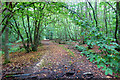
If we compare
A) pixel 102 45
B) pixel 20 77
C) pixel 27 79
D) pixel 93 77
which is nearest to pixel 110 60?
pixel 102 45

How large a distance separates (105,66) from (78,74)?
279 centimetres

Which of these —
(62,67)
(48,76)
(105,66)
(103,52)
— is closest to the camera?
(105,66)

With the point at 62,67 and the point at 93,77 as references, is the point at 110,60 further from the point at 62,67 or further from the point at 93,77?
the point at 62,67

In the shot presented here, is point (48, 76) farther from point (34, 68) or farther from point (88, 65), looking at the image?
point (88, 65)

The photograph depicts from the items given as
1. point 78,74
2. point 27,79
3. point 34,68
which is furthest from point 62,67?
point 27,79

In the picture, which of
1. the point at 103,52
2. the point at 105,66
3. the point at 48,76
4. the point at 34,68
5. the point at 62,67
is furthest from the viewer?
the point at 62,67

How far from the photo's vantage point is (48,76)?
3.47 meters

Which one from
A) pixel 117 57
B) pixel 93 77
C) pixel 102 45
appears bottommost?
pixel 93 77

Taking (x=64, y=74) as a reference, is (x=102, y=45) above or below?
above

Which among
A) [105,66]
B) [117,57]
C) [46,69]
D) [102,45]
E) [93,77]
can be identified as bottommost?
[93,77]

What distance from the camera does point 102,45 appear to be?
124cm

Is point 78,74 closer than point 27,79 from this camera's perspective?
No

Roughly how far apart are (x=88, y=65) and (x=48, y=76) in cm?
231

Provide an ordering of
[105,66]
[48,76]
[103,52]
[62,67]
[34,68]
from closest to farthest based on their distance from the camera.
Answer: [105,66] → [103,52] → [48,76] → [34,68] → [62,67]
